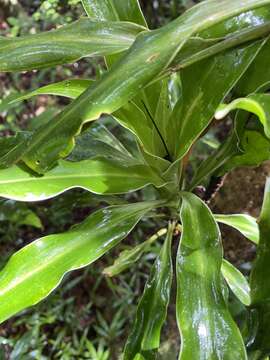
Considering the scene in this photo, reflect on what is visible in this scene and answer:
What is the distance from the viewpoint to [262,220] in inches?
29.5

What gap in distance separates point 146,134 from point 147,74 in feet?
0.93

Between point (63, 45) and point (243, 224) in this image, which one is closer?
point (63, 45)

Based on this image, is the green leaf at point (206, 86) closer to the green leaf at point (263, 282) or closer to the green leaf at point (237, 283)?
the green leaf at point (263, 282)

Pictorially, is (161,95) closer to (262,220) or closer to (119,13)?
(119,13)

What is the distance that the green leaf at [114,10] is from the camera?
882 millimetres

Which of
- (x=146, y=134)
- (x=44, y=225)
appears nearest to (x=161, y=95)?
(x=146, y=134)

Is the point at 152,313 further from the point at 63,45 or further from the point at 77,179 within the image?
the point at 63,45

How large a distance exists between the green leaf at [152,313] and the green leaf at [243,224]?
0.56ft

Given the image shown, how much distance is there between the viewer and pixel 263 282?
0.75 m

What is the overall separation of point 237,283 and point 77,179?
393 millimetres

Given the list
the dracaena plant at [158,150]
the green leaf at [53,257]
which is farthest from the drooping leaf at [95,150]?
the green leaf at [53,257]

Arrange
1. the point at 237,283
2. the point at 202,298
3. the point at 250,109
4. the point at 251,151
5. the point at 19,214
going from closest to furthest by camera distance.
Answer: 1. the point at 250,109
2. the point at 202,298
3. the point at 251,151
4. the point at 237,283
5. the point at 19,214

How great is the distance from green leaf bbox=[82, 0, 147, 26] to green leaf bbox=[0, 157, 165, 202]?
0.86ft

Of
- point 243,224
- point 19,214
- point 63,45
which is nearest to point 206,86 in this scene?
point 63,45
